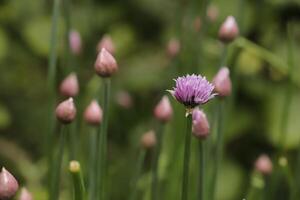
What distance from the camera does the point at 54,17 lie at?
1121 mm

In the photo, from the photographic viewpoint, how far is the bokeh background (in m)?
1.67

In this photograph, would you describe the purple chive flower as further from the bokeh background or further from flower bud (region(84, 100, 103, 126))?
the bokeh background

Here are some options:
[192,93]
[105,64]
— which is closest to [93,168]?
[105,64]

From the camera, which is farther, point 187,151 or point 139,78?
point 139,78

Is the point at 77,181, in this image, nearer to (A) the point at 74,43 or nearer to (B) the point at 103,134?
(B) the point at 103,134

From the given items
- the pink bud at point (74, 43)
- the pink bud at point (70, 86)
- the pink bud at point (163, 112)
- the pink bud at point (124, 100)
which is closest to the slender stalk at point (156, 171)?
the pink bud at point (163, 112)

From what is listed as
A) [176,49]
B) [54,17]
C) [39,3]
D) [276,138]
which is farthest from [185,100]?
[39,3]

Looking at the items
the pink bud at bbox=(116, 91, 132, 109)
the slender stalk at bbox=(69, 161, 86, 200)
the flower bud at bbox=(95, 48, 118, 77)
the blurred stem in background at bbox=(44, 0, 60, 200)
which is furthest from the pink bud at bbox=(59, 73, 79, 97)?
the pink bud at bbox=(116, 91, 132, 109)

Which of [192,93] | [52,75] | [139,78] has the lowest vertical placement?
[192,93]

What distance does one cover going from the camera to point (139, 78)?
1.94m

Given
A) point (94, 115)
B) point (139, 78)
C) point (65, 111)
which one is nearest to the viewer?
point (65, 111)

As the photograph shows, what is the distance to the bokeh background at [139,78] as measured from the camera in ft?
5.47

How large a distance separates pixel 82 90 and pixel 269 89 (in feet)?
1.56

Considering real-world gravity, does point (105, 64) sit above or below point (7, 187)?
above
